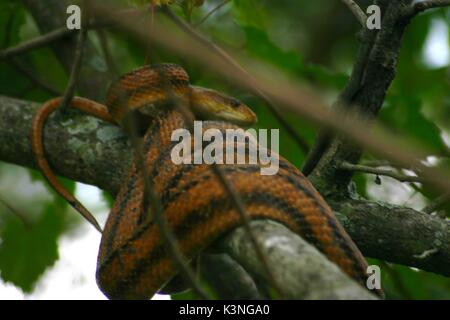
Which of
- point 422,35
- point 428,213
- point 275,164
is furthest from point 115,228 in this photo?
point 422,35

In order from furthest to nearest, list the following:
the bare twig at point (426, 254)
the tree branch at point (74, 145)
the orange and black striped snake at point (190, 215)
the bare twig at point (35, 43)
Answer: the bare twig at point (35, 43) < the tree branch at point (74, 145) < the bare twig at point (426, 254) < the orange and black striped snake at point (190, 215)

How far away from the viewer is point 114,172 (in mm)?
4000

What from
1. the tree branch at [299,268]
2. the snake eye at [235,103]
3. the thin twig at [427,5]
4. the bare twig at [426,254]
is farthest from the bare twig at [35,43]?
the tree branch at [299,268]

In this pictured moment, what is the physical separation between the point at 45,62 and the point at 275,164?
9.95ft

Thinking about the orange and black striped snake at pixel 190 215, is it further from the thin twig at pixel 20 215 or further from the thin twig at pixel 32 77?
the thin twig at pixel 32 77

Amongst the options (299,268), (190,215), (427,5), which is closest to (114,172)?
(190,215)

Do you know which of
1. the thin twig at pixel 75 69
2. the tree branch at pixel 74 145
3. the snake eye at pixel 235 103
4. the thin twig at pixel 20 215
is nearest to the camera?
the thin twig at pixel 75 69

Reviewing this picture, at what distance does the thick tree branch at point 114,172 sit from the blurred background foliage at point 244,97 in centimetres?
52

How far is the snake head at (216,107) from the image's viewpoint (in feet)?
14.6

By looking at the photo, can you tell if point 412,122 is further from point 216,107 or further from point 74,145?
point 74,145

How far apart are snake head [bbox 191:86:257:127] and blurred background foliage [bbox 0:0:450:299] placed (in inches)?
11.6

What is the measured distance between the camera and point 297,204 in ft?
9.02

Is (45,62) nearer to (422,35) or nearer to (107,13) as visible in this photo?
(422,35)

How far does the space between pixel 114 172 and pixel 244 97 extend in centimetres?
133
